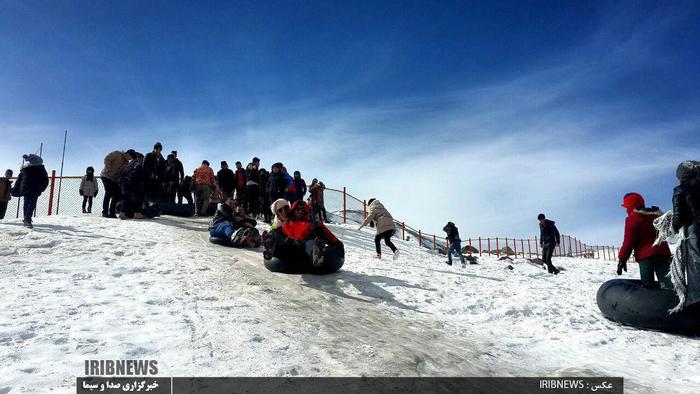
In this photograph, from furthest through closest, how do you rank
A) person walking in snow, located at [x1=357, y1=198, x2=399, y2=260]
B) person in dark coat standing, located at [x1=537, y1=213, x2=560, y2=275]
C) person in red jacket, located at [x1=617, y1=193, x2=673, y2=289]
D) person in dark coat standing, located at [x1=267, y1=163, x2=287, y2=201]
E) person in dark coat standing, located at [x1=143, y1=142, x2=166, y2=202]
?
1. person in dark coat standing, located at [x1=537, y1=213, x2=560, y2=275]
2. person in dark coat standing, located at [x1=267, y1=163, x2=287, y2=201]
3. person in dark coat standing, located at [x1=143, y1=142, x2=166, y2=202]
4. person walking in snow, located at [x1=357, y1=198, x2=399, y2=260]
5. person in red jacket, located at [x1=617, y1=193, x2=673, y2=289]

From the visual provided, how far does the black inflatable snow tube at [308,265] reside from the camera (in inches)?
255

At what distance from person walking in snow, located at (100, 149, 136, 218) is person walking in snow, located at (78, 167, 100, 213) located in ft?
9.28

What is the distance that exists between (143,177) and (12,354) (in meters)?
8.25

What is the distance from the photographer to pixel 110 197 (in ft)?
36.3

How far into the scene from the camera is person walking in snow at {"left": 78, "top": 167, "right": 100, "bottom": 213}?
43.6 ft

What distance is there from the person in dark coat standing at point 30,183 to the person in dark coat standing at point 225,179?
4.84 meters

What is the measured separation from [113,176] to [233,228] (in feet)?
13.8

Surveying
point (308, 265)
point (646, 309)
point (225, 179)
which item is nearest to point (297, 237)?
point (308, 265)

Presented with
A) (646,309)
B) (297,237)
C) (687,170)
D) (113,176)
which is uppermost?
(113,176)

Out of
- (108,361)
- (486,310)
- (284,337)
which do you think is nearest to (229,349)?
(284,337)

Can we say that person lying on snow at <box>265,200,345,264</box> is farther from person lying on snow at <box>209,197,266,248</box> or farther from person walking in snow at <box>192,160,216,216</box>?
person walking in snow at <box>192,160,216,216</box>

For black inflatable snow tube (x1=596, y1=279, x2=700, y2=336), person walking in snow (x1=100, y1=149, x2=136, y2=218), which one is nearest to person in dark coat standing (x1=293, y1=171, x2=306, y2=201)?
person walking in snow (x1=100, y1=149, x2=136, y2=218)

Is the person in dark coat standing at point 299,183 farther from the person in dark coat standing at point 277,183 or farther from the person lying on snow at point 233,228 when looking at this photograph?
the person lying on snow at point 233,228

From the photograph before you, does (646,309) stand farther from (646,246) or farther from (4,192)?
(4,192)
